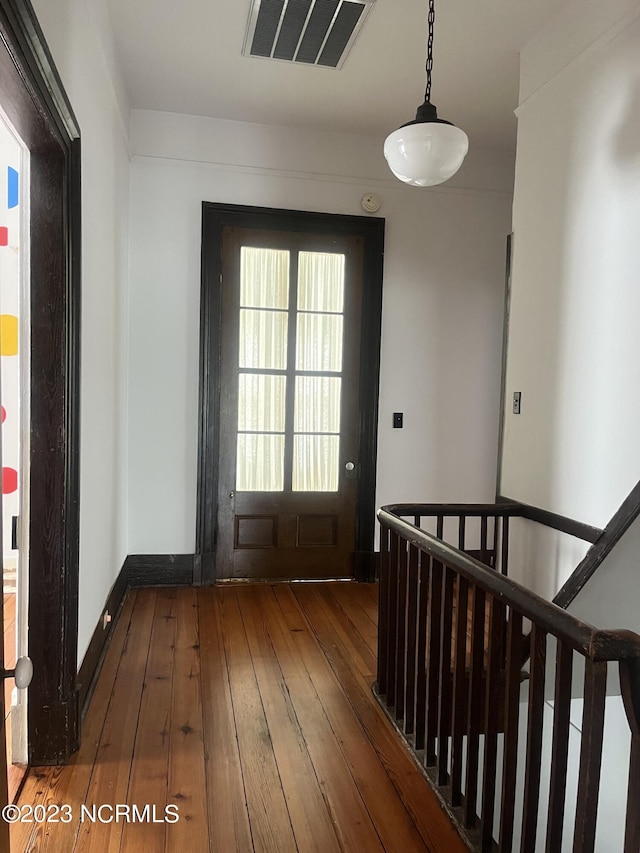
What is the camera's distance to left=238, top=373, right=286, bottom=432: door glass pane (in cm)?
406

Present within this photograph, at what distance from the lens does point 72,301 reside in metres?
2.11

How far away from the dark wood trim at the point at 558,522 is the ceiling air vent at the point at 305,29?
2.32 meters

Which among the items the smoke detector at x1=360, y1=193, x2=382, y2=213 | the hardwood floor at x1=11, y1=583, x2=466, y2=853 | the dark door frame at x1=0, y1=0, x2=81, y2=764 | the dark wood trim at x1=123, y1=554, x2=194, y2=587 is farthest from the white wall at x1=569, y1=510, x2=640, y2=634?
the smoke detector at x1=360, y1=193, x2=382, y2=213

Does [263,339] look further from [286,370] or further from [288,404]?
[288,404]

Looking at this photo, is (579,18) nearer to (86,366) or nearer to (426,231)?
(426,231)

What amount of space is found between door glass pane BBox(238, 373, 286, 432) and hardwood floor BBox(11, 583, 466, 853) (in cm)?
129

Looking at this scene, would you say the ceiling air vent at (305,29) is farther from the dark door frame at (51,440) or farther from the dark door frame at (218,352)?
the dark door frame at (51,440)

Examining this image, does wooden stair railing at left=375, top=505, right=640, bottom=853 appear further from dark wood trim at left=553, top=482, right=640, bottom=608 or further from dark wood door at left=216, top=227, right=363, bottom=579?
dark wood door at left=216, top=227, right=363, bottom=579

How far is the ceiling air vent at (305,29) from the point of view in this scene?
8.86 ft

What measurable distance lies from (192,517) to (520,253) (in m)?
2.53

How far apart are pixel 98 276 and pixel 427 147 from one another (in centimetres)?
150

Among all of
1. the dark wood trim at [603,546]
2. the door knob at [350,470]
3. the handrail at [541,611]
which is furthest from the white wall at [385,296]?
the handrail at [541,611]

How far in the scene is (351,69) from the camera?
3.25 metres

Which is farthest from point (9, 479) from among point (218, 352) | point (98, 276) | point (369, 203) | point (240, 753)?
point (369, 203)
